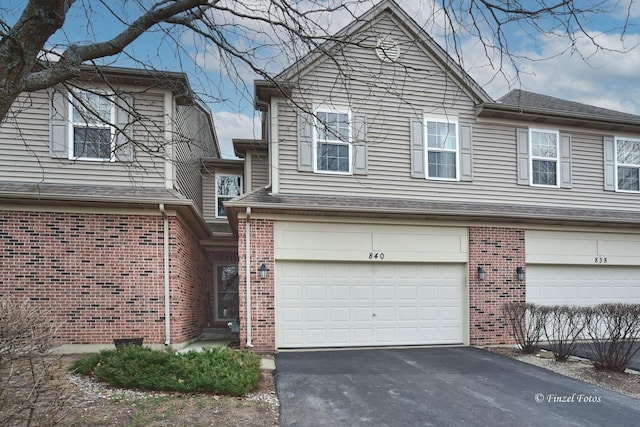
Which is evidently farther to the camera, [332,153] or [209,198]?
[209,198]

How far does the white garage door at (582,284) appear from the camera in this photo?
37.4 ft

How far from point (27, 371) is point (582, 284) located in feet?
40.4

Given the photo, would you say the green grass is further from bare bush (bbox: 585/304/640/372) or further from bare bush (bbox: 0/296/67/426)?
bare bush (bbox: 585/304/640/372)

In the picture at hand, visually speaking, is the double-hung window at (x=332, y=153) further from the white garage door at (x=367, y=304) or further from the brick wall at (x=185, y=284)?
the brick wall at (x=185, y=284)

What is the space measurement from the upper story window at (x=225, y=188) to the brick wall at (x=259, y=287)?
4967mm

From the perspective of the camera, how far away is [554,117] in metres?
11.8

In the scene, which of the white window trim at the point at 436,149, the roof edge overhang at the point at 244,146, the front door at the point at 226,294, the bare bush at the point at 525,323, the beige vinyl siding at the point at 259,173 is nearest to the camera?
the bare bush at the point at 525,323

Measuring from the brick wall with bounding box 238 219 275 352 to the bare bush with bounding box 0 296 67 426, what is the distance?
5787mm

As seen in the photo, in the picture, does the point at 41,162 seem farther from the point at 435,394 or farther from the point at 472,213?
the point at 472,213

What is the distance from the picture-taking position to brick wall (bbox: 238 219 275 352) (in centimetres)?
963

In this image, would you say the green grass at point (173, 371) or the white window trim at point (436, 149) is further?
the white window trim at point (436, 149)

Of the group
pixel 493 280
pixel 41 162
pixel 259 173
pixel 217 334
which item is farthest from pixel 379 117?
pixel 217 334

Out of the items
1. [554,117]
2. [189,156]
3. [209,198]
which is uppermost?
[554,117]

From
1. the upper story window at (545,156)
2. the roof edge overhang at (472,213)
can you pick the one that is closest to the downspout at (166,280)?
the roof edge overhang at (472,213)
